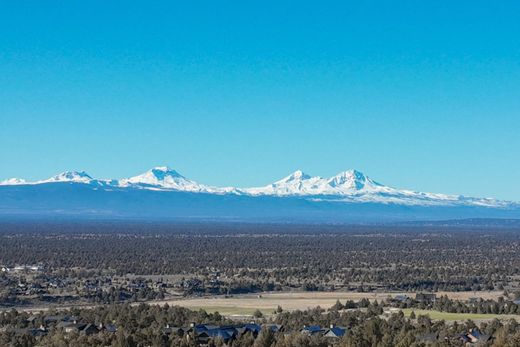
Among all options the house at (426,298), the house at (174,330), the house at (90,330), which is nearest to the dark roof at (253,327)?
the house at (174,330)

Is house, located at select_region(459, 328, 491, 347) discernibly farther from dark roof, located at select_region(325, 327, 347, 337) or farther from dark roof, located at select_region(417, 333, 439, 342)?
dark roof, located at select_region(325, 327, 347, 337)

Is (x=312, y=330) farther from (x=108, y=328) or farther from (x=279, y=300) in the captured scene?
(x=279, y=300)

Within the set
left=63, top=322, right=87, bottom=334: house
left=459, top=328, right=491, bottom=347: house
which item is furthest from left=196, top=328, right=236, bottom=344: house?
left=459, top=328, right=491, bottom=347: house

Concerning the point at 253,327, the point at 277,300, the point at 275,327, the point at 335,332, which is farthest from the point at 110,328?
the point at 277,300

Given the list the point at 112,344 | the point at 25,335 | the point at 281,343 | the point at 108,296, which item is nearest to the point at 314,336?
the point at 281,343

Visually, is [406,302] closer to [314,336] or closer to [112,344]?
[314,336]

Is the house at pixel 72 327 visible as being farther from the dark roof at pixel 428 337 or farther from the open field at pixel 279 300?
the dark roof at pixel 428 337
